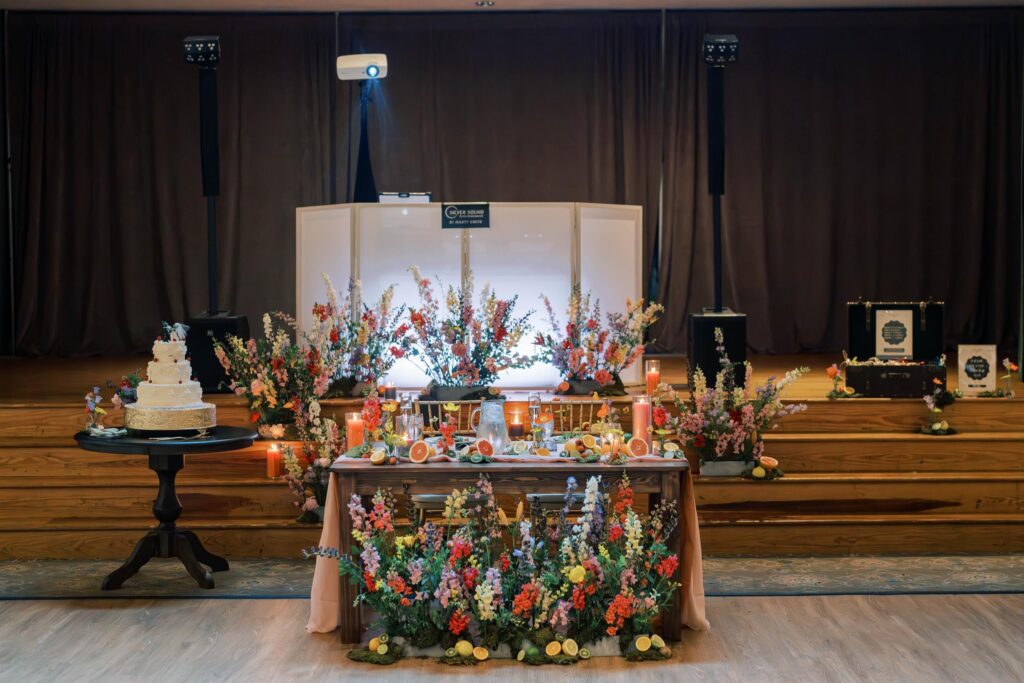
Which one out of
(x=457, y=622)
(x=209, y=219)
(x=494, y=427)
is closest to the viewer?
(x=457, y=622)

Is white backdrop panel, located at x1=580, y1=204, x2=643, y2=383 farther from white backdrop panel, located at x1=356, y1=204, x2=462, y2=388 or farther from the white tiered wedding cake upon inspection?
the white tiered wedding cake

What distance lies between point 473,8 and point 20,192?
4184 mm

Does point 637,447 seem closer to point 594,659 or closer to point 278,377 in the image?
point 594,659

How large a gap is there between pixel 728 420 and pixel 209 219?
337 cm

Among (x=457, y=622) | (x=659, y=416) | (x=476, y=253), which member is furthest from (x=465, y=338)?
(x=457, y=622)

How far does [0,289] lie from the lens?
1043 centimetres

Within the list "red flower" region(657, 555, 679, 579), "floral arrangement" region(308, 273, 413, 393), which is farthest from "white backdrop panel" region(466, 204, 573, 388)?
"red flower" region(657, 555, 679, 579)

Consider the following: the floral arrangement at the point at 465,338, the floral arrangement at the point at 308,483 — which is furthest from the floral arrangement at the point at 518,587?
the floral arrangement at the point at 465,338

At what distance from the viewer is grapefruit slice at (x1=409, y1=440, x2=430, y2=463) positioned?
4.72 meters

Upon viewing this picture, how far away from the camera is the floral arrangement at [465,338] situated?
22.3ft

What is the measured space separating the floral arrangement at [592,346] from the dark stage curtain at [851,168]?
11.5 ft

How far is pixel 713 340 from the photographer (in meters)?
7.27

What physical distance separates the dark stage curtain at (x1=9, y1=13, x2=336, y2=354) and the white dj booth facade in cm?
306

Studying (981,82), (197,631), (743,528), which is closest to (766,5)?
(981,82)
